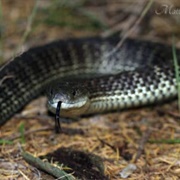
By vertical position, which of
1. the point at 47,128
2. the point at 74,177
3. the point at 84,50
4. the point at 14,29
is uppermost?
the point at 14,29

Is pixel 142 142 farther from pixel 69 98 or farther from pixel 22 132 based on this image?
pixel 22 132

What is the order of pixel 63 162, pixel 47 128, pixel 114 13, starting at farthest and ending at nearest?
pixel 114 13
pixel 47 128
pixel 63 162

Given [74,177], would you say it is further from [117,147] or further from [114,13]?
[114,13]

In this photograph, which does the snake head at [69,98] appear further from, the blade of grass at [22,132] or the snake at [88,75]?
the blade of grass at [22,132]

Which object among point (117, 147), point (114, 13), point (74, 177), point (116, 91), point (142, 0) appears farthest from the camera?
point (114, 13)

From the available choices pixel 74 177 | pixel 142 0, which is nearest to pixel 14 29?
pixel 142 0

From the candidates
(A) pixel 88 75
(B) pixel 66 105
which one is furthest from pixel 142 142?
(A) pixel 88 75

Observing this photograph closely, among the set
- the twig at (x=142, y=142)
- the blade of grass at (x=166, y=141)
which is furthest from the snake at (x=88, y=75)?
the blade of grass at (x=166, y=141)

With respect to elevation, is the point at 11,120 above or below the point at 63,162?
above
